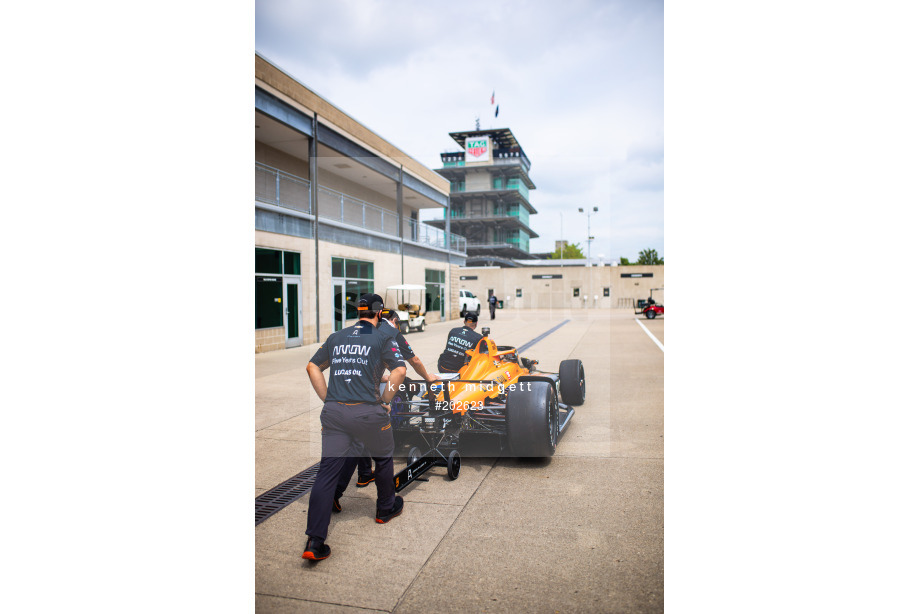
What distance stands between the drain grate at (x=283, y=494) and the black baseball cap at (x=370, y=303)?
4.86ft

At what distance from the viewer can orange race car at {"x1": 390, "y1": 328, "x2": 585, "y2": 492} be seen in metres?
5.04

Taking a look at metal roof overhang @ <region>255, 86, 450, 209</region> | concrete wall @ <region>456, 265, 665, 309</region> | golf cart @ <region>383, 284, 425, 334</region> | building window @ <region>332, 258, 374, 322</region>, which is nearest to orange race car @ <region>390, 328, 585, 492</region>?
golf cart @ <region>383, 284, 425, 334</region>

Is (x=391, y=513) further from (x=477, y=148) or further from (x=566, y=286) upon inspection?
(x=566, y=286)

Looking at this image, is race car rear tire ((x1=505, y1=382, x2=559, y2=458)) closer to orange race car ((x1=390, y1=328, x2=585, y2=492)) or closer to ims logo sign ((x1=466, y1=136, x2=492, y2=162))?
orange race car ((x1=390, y1=328, x2=585, y2=492))

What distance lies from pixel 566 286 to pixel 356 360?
134 feet

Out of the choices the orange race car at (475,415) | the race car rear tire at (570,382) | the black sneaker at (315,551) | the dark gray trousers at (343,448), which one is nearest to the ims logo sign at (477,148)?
the race car rear tire at (570,382)

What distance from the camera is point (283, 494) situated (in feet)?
15.3

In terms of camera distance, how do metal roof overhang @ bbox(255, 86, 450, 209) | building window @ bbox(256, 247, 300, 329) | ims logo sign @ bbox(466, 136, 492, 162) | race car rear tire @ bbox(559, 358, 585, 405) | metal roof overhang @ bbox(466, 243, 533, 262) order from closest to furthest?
race car rear tire @ bbox(559, 358, 585, 405)
ims logo sign @ bbox(466, 136, 492, 162)
metal roof overhang @ bbox(466, 243, 533, 262)
metal roof overhang @ bbox(255, 86, 450, 209)
building window @ bbox(256, 247, 300, 329)

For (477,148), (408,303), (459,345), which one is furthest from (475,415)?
(477,148)

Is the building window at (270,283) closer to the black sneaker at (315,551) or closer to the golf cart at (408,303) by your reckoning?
the golf cart at (408,303)

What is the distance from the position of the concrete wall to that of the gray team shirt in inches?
967

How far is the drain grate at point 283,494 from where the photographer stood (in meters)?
4.31
